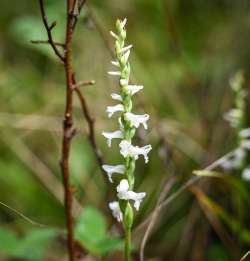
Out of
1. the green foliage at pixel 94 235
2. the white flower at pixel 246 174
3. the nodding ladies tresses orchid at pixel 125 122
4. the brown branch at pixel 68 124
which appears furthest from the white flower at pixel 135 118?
the white flower at pixel 246 174

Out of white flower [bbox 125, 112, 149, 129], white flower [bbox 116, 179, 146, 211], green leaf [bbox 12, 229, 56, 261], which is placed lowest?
green leaf [bbox 12, 229, 56, 261]

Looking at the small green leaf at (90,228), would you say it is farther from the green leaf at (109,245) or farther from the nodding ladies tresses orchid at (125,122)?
the nodding ladies tresses orchid at (125,122)

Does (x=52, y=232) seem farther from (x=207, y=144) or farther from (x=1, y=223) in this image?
(x=207, y=144)

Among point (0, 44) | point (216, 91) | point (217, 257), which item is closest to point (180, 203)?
point (217, 257)

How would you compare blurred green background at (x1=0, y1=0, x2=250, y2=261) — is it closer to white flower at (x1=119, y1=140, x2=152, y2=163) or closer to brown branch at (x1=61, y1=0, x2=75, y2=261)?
brown branch at (x1=61, y1=0, x2=75, y2=261)

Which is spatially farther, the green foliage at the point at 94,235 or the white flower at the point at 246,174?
the white flower at the point at 246,174

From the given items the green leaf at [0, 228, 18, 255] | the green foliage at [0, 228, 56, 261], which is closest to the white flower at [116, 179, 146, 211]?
the green foliage at [0, 228, 56, 261]
